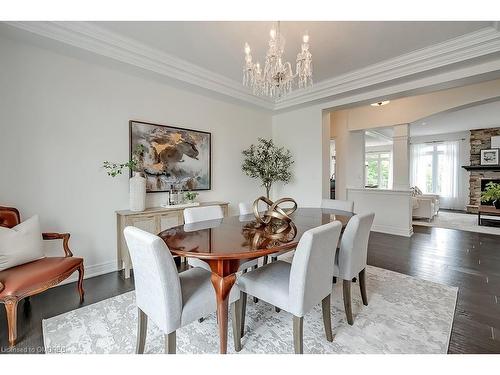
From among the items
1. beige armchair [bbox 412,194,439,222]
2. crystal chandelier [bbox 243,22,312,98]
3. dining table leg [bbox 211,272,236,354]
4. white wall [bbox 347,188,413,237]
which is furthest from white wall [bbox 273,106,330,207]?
beige armchair [bbox 412,194,439,222]

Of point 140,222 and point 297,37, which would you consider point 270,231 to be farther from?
point 297,37

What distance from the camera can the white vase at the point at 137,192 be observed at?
2.89 meters

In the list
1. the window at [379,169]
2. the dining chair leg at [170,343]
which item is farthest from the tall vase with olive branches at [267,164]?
the window at [379,169]

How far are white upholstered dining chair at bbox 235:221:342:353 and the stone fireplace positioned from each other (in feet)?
28.5

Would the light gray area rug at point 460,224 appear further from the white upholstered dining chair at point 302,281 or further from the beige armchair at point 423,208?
the white upholstered dining chair at point 302,281

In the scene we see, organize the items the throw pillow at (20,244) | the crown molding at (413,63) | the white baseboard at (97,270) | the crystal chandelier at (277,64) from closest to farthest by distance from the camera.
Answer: the throw pillow at (20,244)
the crystal chandelier at (277,64)
the crown molding at (413,63)
the white baseboard at (97,270)

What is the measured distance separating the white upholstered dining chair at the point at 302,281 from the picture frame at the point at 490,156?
348 inches

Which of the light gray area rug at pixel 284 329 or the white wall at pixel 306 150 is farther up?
the white wall at pixel 306 150

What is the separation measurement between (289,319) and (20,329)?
213 centimetres

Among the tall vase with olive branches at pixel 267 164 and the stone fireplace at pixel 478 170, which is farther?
the stone fireplace at pixel 478 170

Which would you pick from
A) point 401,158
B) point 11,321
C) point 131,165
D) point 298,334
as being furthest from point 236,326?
point 401,158
